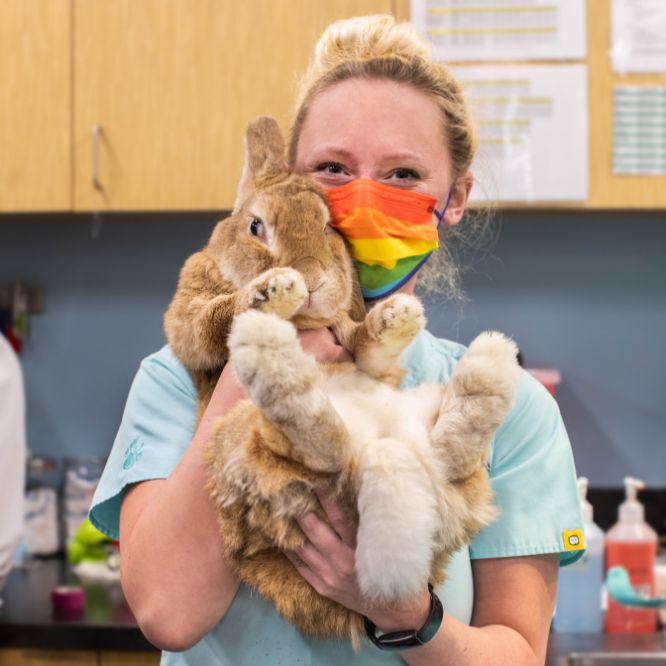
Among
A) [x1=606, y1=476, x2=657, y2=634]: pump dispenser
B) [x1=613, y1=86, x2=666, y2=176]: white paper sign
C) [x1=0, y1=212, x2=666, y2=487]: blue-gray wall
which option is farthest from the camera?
[x1=0, y1=212, x2=666, y2=487]: blue-gray wall

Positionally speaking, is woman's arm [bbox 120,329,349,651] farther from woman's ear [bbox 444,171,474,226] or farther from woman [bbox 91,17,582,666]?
woman's ear [bbox 444,171,474,226]

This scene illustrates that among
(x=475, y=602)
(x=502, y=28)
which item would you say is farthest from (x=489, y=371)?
(x=502, y=28)

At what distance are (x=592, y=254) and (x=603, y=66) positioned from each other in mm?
555

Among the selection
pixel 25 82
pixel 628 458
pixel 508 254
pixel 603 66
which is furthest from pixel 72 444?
pixel 603 66

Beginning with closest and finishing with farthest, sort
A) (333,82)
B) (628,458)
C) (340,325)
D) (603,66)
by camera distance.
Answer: (340,325), (333,82), (603,66), (628,458)

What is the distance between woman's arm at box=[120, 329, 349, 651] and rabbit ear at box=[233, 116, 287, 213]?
0.19 m

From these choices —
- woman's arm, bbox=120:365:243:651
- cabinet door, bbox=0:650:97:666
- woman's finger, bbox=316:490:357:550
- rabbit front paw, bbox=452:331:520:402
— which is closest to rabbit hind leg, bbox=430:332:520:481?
rabbit front paw, bbox=452:331:520:402

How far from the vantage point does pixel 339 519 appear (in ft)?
2.91

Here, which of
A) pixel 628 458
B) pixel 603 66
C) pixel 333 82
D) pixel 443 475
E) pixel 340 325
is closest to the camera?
pixel 443 475

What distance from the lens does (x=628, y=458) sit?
2576mm

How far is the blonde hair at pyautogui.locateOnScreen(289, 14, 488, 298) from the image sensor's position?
1196 mm

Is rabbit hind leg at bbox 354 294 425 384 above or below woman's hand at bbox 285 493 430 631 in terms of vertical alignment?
above

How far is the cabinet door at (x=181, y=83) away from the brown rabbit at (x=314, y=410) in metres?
1.27

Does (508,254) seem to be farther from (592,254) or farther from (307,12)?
(307,12)
